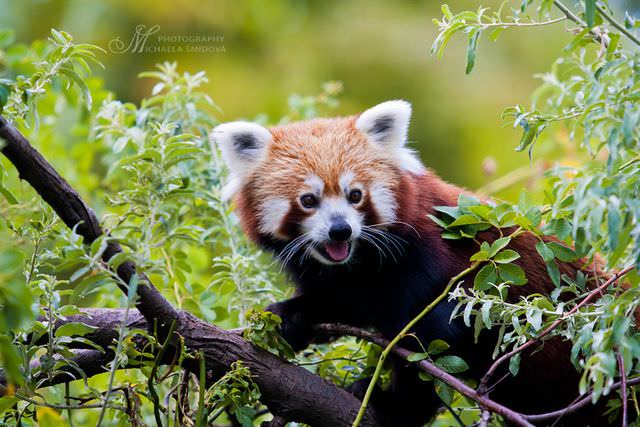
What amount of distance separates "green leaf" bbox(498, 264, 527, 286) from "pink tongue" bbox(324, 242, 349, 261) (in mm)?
782

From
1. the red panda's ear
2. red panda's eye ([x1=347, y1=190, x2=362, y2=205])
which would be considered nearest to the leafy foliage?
red panda's eye ([x1=347, y1=190, x2=362, y2=205])

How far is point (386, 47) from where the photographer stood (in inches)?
357

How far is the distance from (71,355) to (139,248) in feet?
1.38

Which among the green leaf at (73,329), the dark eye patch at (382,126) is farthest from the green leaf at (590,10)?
the green leaf at (73,329)

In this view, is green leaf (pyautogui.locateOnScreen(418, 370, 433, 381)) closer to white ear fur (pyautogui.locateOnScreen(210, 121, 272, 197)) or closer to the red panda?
the red panda

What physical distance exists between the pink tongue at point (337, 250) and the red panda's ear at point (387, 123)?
538 mm

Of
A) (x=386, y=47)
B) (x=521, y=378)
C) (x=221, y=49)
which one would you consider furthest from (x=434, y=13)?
(x=521, y=378)

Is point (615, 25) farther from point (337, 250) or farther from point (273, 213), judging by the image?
point (273, 213)

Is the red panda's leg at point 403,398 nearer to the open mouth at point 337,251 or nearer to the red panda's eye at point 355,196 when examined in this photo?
the open mouth at point 337,251

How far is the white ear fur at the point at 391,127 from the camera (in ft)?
11.0

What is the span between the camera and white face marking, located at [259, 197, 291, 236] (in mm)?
3238

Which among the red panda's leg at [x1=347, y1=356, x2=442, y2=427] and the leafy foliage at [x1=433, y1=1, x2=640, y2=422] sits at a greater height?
the leafy foliage at [x1=433, y1=1, x2=640, y2=422]

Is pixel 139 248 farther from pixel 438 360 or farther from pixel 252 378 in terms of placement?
pixel 438 360

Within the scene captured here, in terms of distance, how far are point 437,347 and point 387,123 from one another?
1.14 meters
